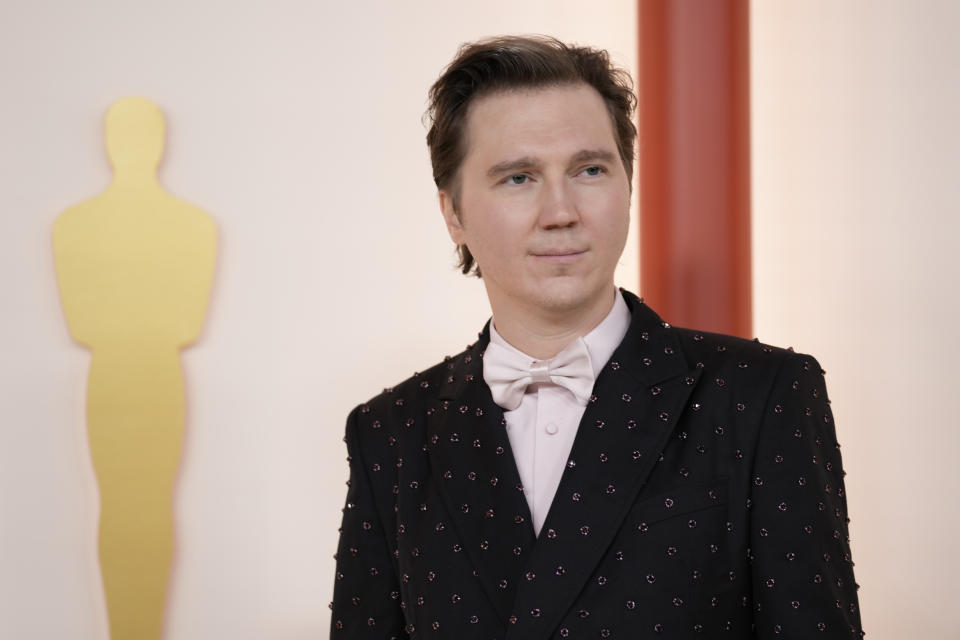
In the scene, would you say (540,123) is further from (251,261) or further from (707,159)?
(251,261)

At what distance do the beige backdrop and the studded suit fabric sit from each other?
866 mm

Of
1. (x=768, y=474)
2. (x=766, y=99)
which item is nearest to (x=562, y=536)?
(x=768, y=474)

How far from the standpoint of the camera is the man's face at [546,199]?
1522 mm

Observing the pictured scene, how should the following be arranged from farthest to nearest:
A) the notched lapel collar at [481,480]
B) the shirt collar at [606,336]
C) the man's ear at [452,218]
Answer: the man's ear at [452,218], the shirt collar at [606,336], the notched lapel collar at [481,480]

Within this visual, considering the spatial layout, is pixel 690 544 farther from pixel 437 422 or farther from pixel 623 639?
pixel 437 422

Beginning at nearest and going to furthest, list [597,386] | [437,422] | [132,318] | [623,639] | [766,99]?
[623,639]
[597,386]
[437,422]
[132,318]
[766,99]

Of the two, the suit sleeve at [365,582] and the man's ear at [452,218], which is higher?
the man's ear at [452,218]

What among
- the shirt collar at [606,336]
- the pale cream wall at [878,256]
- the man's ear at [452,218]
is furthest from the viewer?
the pale cream wall at [878,256]

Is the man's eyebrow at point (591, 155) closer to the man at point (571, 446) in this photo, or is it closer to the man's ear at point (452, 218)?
the man at point (571, 446)

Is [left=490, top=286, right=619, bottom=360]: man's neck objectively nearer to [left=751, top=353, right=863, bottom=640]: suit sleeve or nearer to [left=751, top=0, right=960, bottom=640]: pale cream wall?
[left=751, top=353, right=863, bottom=640]: suit sleeve

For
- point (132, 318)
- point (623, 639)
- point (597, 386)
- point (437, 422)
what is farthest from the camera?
point (132, 318)

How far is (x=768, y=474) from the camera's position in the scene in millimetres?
1395

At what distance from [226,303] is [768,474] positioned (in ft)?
4.76

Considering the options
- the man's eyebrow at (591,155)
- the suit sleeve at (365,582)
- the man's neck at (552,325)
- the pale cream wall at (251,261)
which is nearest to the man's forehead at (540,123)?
the man's eyebrow at (591,155)
